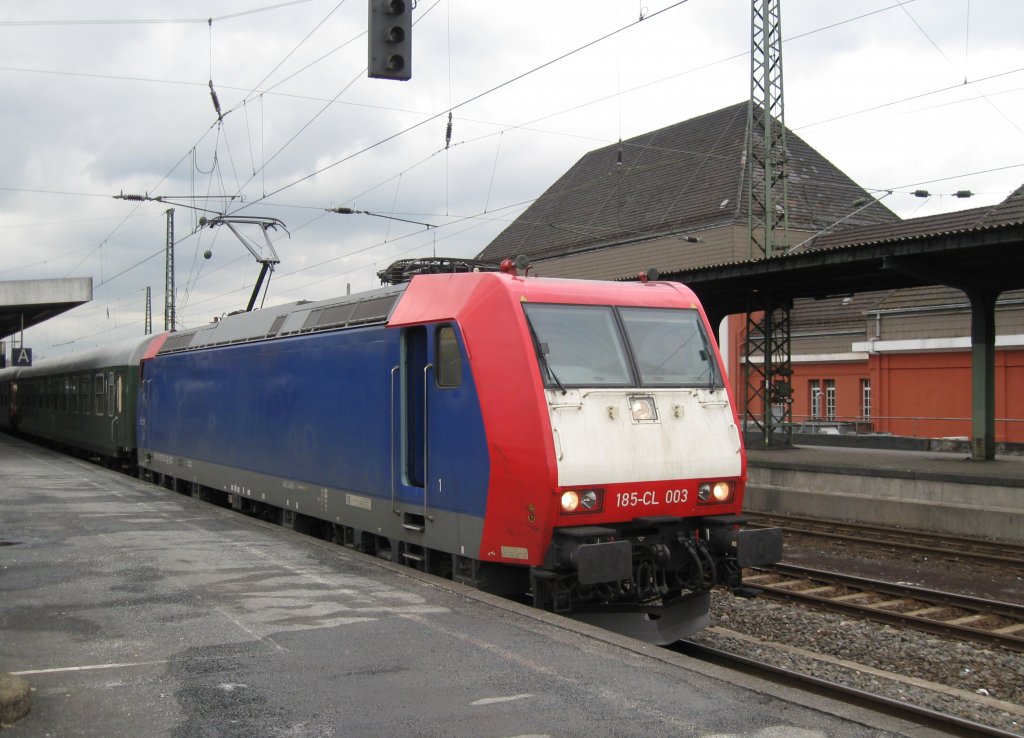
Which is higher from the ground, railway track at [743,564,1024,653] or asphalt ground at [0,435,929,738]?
asphalt ground at [0,435,929,738]

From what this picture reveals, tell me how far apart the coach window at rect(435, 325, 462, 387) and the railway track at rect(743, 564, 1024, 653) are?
4.52m

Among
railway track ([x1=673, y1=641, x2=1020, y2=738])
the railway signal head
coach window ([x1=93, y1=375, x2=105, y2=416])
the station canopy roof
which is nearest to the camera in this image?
railway track ([x1=673, y1=641, x2=1020, y2=738])

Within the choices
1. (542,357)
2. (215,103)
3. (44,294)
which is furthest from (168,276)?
(542,357)

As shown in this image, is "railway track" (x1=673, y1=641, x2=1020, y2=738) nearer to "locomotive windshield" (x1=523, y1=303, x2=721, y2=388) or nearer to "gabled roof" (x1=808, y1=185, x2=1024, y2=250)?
"locomotive windshield" (x1=523, y1=303, x2=721, y2=388)

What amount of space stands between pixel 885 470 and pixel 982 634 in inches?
376

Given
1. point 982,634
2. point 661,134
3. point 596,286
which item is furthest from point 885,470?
point 661,134

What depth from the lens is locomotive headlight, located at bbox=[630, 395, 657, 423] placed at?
8.34 m

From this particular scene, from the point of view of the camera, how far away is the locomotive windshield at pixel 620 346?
323 inches

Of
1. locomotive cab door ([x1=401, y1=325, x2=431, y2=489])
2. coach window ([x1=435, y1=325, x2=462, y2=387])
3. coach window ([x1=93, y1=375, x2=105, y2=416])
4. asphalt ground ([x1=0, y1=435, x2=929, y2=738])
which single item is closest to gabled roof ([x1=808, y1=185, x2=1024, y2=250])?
coach window ([x1=93, y1=375, x2=105, y2=416])

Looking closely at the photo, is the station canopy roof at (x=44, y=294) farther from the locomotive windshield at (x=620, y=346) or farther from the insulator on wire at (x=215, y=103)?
the locomotive windshield at (x=620, y=346)

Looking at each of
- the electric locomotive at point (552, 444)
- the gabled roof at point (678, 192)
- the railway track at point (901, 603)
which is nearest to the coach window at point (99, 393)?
the electric locomotive at point (552, 444)

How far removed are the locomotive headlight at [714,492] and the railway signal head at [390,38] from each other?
4.65 metres

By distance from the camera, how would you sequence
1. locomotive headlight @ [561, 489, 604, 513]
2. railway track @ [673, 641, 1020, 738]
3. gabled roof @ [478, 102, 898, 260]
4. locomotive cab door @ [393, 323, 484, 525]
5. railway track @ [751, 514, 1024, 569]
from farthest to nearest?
gabled roof @ [478, 102, 898, 260], railway track @ [751, 514, 1024, 569], locomotive cab door @ [393, 323, 484, 525], locomotive headlight @ [561, 489, 604, 513], railway track @ [673, 641, 1020, 738]

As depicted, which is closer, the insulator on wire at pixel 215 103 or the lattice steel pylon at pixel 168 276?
the insulator on wire at pixel 215 103
